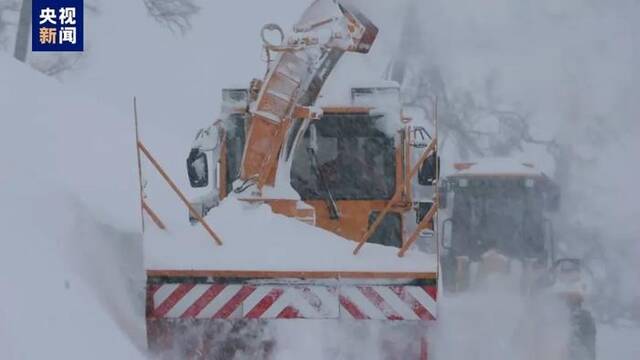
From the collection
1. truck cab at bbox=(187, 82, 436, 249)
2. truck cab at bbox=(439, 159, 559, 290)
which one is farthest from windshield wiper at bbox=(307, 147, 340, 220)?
truck cab at bbox=(439, 159, 559, 290)

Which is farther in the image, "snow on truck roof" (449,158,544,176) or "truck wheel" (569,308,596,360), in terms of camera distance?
"snow on truck roof" (449,158,544,176)

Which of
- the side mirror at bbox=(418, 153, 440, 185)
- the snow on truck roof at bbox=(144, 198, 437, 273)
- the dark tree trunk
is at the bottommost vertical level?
the snow on truck roof at bbox=(144, 198, 437, 273)

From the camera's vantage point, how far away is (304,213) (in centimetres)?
742

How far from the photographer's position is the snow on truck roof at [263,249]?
6.48 meters

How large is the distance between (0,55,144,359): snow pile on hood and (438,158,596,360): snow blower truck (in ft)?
11.4

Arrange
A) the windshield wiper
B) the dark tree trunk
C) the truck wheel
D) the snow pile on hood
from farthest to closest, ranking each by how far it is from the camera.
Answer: the dark tree trunk
the truck wheel
the windshield wiper
the snow pile on hood

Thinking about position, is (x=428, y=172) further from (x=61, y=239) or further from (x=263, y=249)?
(x=61, y=239)

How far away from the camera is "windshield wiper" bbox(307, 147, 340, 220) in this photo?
7570mm

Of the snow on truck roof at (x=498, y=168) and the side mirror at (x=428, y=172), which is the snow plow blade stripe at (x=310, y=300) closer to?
the side mirror at (x=428, y=172)

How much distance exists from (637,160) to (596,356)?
12.2 m

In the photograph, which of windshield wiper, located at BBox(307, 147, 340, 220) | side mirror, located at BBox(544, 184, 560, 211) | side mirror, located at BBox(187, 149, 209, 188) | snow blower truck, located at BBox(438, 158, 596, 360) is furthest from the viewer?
side mirror, located at BBox(544, 184, 560, 211)

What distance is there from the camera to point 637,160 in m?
21.8

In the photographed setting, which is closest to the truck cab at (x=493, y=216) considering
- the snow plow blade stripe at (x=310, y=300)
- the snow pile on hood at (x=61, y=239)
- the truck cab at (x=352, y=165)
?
the truck cab at (x=352, y=165)

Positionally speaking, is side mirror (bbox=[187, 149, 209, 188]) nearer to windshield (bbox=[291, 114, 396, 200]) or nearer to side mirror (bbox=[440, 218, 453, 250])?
windshield (bbox=[291, 114, 396, 200])
